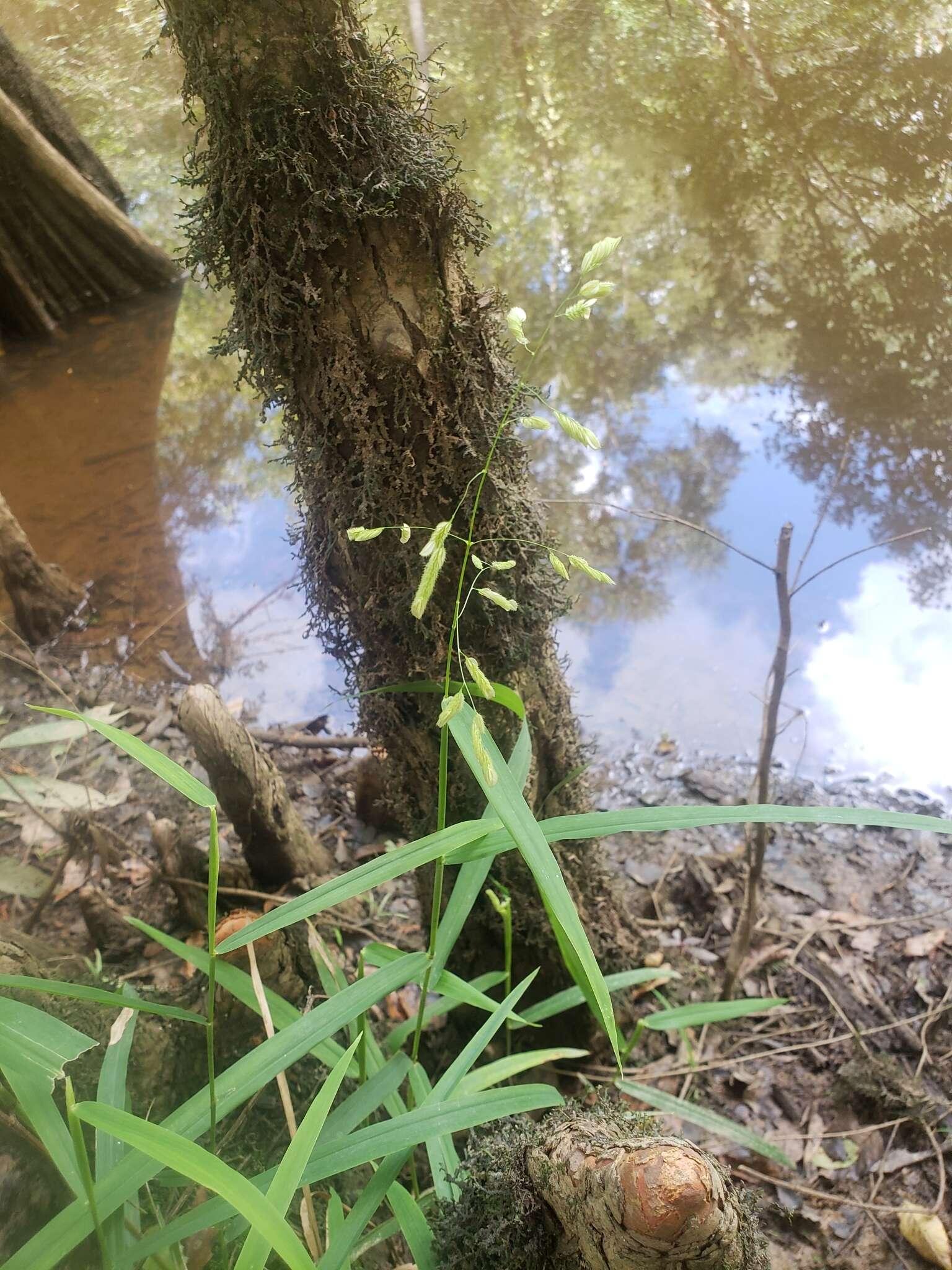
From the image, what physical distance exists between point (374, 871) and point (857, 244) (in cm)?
453

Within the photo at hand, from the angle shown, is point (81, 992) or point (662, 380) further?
point (662, 380)

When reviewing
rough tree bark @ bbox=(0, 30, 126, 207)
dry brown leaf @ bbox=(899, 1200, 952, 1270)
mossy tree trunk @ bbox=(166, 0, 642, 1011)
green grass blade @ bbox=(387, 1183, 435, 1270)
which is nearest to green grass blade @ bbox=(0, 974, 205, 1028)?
green grass blade @ bbox=(387, 1183, 435, 1270)

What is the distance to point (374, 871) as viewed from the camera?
0.77 metres

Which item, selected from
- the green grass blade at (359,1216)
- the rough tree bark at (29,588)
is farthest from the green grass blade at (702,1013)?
the rough tree bark at (29,588)

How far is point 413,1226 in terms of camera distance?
2.89 ft

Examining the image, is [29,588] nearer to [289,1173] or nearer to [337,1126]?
[337,1126]

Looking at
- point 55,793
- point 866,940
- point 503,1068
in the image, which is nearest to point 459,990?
point 503,1068

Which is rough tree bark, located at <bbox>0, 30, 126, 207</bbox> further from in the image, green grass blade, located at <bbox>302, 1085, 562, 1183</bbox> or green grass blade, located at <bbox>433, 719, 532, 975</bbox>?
green grass blade, located at <bbox>302, 1085, 562, 1183</bbox>

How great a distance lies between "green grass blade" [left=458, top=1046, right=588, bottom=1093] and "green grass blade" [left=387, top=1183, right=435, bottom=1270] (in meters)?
0.15

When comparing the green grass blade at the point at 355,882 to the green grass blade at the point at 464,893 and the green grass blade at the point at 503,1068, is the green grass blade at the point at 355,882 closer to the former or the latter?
the green grass blade at the point at 464,893

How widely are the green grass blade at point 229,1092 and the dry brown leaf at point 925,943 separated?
148 cm

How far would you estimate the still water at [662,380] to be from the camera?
8.83 feet

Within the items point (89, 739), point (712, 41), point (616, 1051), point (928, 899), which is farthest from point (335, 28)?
point (712, 41)

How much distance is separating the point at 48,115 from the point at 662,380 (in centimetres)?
420
